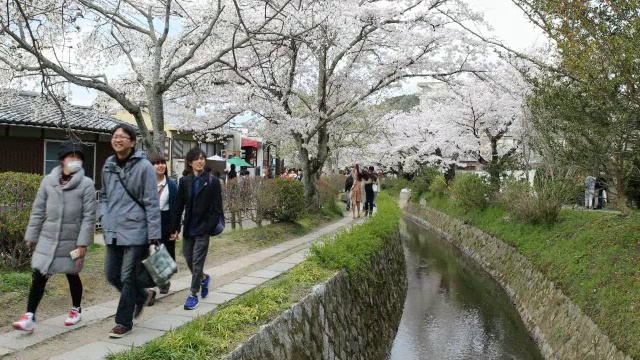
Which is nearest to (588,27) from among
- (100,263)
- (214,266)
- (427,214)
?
(214,266)

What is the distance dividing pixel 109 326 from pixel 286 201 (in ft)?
28.2

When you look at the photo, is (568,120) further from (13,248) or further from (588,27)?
(13,248)

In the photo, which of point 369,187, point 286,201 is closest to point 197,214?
point 286,201

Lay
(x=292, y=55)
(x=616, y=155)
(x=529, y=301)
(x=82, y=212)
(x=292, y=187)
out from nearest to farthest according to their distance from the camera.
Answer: (x=82, y=212) < (x=616, y=155) < (x=529, y=301) < (x=292, y=187) < (x=292, y=55)

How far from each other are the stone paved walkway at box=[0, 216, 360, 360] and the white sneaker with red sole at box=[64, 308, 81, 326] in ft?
0.15

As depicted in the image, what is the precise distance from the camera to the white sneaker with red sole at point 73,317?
477cm

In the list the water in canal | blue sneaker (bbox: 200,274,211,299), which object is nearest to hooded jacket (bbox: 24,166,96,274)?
blue sneaker (bbox: 200,274,211,299)

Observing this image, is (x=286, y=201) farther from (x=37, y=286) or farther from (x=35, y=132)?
(x=37, y=286)

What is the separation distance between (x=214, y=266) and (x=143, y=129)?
286 centimetres

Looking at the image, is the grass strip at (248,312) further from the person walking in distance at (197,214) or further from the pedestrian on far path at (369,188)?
the pedestrian on far path at (369,188)

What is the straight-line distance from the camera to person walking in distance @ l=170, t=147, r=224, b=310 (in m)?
5.57

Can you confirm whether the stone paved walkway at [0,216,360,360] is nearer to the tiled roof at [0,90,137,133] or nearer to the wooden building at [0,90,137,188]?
the tiled roof at [0,90,137,133]

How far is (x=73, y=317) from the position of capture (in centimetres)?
480

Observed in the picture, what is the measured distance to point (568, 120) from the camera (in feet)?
31.8
